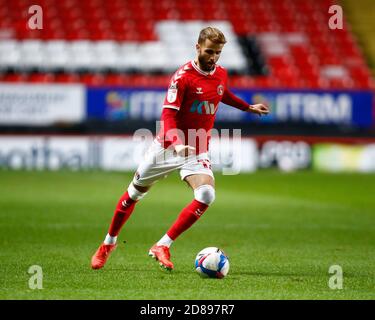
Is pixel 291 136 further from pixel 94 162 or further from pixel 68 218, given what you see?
pixel 68 218

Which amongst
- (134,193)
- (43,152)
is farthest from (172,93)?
(43,152)

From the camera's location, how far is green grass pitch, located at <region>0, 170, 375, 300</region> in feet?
21.8

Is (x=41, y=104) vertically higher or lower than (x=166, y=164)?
lower

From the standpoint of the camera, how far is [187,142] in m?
7.80

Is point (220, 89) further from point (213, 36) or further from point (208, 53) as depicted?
point (213, 36)

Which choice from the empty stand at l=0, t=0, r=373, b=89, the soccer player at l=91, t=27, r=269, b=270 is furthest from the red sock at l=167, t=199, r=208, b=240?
the empty stand at l=0, t=0, r=373, b=89

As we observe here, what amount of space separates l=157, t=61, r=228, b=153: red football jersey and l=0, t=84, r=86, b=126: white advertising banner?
582 inches

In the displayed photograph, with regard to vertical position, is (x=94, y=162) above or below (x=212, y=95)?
below

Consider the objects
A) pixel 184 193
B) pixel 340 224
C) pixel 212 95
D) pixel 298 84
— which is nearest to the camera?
pixel 212 95

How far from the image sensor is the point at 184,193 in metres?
16.3

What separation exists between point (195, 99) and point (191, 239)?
9.60ft

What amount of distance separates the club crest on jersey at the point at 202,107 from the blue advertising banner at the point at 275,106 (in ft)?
48.1

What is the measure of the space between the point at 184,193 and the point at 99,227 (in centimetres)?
541
